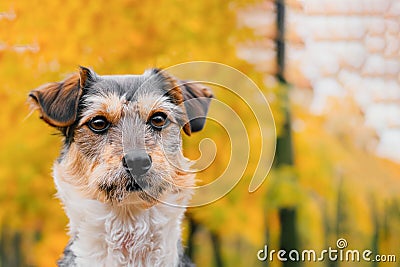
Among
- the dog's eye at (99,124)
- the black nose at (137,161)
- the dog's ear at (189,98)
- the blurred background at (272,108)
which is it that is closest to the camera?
the black nose at (137,161)

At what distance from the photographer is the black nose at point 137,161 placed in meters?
2.61

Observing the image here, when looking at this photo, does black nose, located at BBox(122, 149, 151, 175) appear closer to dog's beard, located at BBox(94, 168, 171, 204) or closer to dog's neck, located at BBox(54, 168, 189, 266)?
dog's beard, located at BBox(94, 168, 171, 204)

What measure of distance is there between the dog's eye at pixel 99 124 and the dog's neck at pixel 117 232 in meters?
0.34

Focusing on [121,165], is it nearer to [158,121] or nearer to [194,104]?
[158,121]

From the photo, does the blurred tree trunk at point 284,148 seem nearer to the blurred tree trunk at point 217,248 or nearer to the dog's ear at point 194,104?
the blurred tree trunk at point 217,248

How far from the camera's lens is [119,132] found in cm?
268

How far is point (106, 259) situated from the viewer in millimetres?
2820

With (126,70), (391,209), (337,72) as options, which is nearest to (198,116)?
(126,70)

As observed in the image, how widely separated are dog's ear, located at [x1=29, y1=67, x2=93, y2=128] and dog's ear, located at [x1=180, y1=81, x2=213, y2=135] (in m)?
0.51

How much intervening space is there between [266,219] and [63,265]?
431cm

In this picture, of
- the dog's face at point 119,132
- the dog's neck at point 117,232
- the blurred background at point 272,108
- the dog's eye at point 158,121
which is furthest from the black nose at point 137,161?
the blurred background at point 272,108

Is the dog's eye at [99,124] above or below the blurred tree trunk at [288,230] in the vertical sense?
below

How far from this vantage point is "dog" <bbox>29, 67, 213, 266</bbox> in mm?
2680

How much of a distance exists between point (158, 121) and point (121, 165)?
0.96ft
